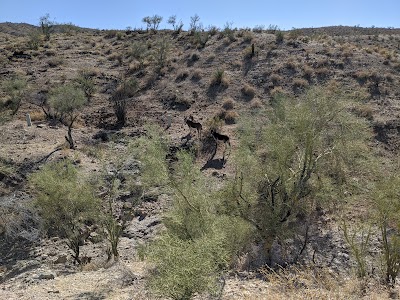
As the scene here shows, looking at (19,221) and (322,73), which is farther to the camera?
(322,73)

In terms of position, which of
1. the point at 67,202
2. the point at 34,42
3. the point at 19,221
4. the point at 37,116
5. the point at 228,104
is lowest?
the point at 19,221

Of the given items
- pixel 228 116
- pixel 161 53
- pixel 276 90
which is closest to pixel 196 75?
pixel 161 53

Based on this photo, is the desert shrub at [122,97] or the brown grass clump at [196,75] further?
the brown grass clump at [196,75]

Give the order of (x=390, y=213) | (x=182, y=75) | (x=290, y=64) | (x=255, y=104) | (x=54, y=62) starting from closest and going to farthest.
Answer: (x=390, y=213) → (x=255, y=104) → (x=290, y=64) → (x=182, y=75) → (x=54, y=62)

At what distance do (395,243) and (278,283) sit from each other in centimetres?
413

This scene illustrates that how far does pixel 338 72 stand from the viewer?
30.2m

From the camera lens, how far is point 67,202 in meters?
14.8

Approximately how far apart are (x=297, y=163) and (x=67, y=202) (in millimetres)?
8309

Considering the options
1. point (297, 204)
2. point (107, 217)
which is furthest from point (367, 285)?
point (107, 217)

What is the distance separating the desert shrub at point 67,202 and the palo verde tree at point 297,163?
525cm

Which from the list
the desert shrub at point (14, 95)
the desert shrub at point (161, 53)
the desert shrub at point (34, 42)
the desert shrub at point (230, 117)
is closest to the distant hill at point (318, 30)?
the desert shrub at point (34, 42)

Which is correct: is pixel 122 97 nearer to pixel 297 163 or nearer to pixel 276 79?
pixel 276 79

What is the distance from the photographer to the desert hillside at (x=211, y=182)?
37.0ft

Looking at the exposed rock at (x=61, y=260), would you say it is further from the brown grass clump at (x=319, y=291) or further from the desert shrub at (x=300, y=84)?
the desert shrub at (x=300, y=84)
